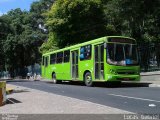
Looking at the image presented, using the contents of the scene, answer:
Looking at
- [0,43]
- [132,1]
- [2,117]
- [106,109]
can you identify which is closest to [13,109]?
[2,117]

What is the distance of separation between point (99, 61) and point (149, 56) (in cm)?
622

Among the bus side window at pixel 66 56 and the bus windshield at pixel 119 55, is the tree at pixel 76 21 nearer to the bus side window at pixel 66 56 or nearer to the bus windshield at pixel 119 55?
the bus side window at pixel 66 56

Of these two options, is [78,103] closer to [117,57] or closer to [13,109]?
[13,109]

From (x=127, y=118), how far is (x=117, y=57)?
14651 mm

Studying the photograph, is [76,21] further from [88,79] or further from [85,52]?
[88,79]

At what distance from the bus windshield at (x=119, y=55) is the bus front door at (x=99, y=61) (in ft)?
2.33

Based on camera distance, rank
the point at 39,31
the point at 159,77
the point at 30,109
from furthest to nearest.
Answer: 1. the point at 39,31
2. the point at 159,77
3. the point at 30,109

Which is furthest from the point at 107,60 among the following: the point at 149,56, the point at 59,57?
the point at 59,57

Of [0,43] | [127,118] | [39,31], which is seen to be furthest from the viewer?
[39,31]

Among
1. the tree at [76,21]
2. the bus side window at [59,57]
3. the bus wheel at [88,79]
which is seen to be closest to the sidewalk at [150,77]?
the bus wheel at [88,79]

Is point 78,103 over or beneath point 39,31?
beneath

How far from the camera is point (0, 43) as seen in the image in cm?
7144

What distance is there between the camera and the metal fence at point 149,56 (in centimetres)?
2919

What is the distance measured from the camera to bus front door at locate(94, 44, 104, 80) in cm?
2509
